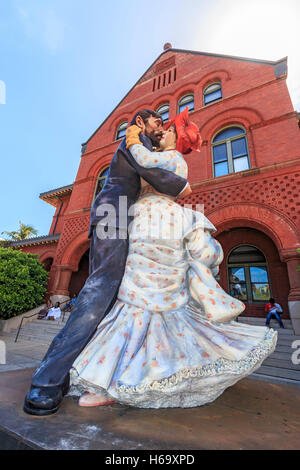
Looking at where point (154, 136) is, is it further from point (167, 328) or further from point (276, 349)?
point (276, 349)

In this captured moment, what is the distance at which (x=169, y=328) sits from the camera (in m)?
1.30

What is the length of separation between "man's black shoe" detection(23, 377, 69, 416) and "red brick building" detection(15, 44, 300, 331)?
5877 mm

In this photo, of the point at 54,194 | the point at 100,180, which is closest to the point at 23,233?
the point at 54,194

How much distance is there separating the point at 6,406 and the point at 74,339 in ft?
1.48

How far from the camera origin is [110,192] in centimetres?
167

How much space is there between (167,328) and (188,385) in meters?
0.31

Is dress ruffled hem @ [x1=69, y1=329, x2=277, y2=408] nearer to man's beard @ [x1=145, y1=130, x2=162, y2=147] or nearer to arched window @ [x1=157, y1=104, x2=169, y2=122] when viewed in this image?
man's beard @ [x1=145, y1=130, x2=162, y2=147]

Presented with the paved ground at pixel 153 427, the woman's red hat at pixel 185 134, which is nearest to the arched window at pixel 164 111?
the woman's red hat at pixel 185 134

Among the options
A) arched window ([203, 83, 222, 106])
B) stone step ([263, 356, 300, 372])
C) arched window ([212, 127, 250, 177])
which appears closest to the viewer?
stone step ([263, 356, 300, 372])

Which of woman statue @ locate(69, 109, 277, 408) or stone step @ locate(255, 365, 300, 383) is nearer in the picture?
woman statue @ locate(69, 109, 277, 408)

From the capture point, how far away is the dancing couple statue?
1.07m

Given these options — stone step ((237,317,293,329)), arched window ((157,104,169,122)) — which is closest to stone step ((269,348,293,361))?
stone step ((237,317,293,329))
